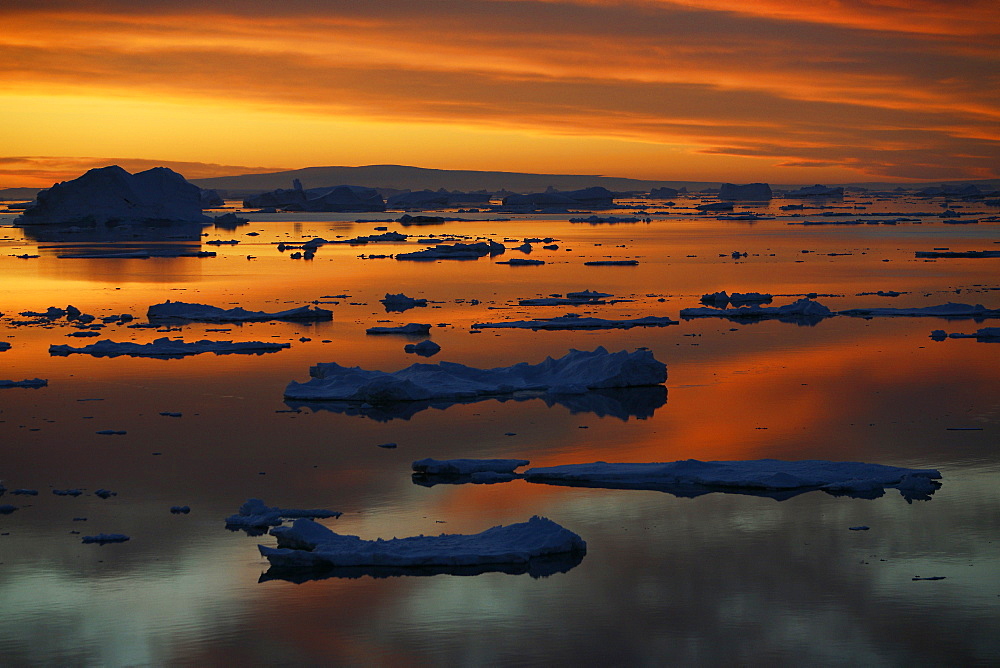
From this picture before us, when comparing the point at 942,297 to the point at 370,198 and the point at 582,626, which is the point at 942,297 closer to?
the point at 582,626

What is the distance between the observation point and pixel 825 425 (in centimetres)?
1062

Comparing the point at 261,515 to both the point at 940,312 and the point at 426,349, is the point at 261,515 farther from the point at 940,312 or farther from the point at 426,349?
the point at 940,312

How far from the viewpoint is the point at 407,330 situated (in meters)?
17.1

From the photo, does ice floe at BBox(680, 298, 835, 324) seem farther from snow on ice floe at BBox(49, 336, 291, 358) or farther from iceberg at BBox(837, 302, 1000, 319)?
snow on ice floe at BBox(49, 336, 291, 358)

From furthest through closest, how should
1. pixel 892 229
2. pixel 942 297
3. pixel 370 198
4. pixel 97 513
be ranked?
pixel 370 198
pixel 892 229
pixel 942 297
pixel 97 513

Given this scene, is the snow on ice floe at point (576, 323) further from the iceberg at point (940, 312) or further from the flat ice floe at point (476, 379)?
the flat ice floe at point (476, 379)

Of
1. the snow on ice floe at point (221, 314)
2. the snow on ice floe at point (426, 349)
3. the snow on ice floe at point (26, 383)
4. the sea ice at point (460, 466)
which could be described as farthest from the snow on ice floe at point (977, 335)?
the snow on ice floe at point (26, 383)

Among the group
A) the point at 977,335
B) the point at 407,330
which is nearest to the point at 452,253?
the point at 407,330

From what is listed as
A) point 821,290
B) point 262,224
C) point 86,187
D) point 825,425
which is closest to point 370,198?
point 262,224

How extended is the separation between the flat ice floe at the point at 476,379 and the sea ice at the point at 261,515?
3925 mm

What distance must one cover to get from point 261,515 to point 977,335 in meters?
12.3

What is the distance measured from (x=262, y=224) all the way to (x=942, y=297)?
47064 mm

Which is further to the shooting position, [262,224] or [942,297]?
[262,224]

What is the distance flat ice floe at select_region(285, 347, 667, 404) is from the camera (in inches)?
Answer: 458
